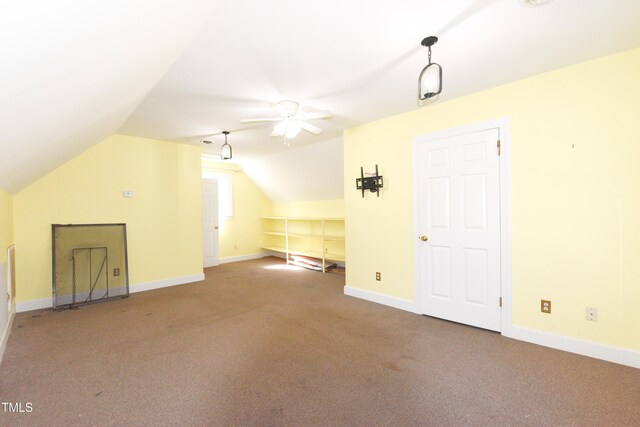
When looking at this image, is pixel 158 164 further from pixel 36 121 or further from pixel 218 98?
pixel 36 121

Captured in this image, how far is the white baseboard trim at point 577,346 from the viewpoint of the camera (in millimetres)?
2295

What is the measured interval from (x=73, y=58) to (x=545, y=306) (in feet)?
12.4

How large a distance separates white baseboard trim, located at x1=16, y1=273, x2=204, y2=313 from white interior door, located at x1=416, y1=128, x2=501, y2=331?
3.88m

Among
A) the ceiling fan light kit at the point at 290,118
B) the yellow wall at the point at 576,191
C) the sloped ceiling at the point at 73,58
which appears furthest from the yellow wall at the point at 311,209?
the sloped ceiling at the point at 73,58

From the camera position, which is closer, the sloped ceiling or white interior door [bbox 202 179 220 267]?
the sloped ceiling

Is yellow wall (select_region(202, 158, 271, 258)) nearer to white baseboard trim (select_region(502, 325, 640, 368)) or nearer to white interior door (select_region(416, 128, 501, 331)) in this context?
white interior door (select_region(416, 128, 501, 331))

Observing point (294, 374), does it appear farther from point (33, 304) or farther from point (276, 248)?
point (276, 248)

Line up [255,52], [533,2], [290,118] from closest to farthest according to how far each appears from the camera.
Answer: [533,2]
[255,52]
[290,118]

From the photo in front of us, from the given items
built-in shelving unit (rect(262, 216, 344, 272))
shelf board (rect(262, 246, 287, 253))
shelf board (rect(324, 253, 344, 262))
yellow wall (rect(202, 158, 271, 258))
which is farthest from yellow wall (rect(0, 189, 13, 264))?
shelf board (rect(262, 246, 287, 253))

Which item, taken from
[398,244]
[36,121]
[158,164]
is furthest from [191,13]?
[158,164]

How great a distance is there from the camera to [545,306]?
2.66 metres

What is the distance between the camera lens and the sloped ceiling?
91 centimetres

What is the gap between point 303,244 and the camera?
7328 mm

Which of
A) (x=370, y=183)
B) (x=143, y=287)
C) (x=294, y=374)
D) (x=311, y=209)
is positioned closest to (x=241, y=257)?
(x=311, y=209)
